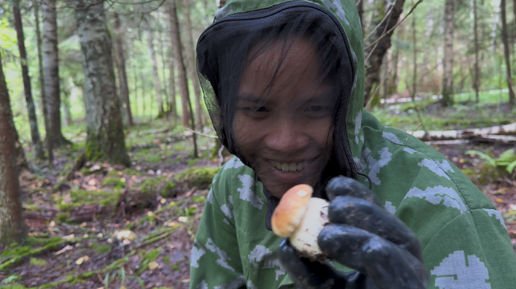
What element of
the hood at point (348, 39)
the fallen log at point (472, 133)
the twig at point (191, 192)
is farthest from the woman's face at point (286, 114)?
the fallen log at point (472, 133)

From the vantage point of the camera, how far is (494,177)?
4574 mm

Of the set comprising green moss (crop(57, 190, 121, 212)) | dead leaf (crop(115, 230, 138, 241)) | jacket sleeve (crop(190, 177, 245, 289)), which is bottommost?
dead leaf (crop(115, 230, 138, 241))

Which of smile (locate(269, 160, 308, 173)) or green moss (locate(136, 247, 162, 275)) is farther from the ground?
smile (locate(269, 160, 308, 173))

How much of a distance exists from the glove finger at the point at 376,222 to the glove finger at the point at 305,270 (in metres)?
0.22

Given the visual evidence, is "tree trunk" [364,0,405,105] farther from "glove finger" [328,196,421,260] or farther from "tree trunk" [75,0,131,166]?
"tree trunk" [75,0,131,166]

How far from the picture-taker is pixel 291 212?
1.05 m

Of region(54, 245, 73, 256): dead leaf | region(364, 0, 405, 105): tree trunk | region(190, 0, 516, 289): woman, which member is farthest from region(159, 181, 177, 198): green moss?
region(190, 0, 516, 289): woman

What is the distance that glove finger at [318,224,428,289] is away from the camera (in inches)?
31.6

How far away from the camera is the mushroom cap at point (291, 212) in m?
1.04

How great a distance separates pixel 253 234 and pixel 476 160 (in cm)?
490

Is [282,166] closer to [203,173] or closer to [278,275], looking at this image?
[278,275]

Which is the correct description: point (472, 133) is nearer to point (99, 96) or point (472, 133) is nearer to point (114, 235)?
point (114, 235)

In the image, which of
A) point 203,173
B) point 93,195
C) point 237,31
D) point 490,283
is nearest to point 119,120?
point 93,195

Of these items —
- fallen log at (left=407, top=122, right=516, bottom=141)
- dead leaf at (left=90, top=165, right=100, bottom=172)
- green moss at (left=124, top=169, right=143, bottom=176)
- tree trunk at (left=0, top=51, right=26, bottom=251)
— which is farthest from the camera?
green moss at (left=124, top=169, right=143, bottom=176)
